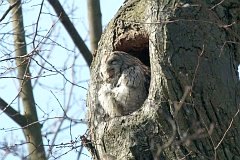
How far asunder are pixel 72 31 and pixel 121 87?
1.75 metres

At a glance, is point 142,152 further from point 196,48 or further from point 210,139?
point 196,48

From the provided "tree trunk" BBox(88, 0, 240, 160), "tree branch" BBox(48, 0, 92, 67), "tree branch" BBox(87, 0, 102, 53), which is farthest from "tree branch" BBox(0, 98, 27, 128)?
"tree trunk" BBox(88, 0, 240, 160)

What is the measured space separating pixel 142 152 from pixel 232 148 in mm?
602

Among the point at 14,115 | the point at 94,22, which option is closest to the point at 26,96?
the point at 14,115

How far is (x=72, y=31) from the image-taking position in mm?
7613

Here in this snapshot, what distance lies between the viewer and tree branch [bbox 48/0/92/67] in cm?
752

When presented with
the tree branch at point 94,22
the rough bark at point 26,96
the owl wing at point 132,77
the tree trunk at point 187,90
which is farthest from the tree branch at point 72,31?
the tree trunk at point 187,90

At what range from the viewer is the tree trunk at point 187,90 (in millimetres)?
4914

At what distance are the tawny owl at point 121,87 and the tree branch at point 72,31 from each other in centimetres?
143

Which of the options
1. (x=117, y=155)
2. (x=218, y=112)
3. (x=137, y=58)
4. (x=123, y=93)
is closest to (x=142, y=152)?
(x=117, y=155)

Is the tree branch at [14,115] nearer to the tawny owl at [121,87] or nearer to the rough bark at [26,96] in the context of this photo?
the rough bark at [26,96]

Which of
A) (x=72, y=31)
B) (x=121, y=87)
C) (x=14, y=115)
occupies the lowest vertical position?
(x=14, y=115)

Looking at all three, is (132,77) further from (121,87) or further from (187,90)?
(187,90)

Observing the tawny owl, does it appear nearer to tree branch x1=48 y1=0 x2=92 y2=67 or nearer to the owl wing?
the owl wing
